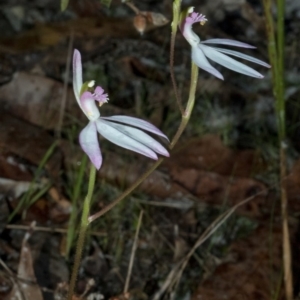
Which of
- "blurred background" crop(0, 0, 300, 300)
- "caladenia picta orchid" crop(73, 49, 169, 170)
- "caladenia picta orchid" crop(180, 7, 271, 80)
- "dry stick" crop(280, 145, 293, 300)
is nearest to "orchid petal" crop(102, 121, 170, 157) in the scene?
"caladenia picta orchid" crop(73, 49, 169, 170)

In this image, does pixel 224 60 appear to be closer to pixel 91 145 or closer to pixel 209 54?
pixel 209 54

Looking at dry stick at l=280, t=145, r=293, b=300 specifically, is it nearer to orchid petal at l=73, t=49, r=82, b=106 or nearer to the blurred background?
the blurred background

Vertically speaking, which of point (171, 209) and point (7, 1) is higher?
point (7, 1)

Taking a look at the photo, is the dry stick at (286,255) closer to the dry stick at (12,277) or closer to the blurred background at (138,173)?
the blurred background at (138,173)

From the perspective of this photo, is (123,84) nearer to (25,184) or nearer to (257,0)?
(25,184)

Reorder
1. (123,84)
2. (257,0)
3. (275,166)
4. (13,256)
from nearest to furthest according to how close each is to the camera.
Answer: (13,256) < (275,166) < (123,84) < (257,0)

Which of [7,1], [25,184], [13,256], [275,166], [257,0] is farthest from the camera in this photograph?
[257,0]

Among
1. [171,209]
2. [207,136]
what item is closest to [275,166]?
[207,136]
